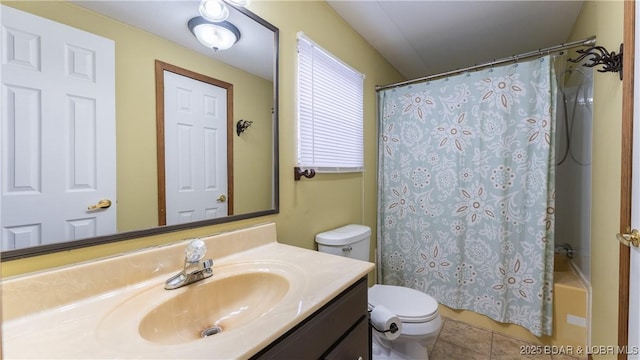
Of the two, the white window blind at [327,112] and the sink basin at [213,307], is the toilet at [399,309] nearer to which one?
the white window blind at [327,112]

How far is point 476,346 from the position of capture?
164cm

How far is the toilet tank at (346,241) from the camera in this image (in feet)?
4.86

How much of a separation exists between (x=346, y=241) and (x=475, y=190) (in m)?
0.99

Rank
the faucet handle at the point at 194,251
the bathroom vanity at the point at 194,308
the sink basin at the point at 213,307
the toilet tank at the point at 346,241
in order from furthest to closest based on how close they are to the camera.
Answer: the toilet tank at the point at 346,241 < the faucet handle at the point at 194,251 < the sink basin at the point at 213,307 < the bathroom vanity at the point at 194,308

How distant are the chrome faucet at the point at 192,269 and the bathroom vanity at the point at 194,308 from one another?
0.07 feet

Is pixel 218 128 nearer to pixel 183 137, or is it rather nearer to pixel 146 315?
pixel 183 137

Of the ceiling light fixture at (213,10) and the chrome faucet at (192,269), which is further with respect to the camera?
the ceiling light fixture at (213,10)

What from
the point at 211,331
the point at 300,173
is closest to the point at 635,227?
the point at 300,173

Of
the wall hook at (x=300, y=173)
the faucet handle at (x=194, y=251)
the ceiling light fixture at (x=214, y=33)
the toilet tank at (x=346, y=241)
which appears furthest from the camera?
the toilet tank at (x=346, y=241)

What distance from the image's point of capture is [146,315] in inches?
25.1

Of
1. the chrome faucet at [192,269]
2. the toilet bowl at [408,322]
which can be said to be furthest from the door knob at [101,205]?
the toilet bowl at [408,322]

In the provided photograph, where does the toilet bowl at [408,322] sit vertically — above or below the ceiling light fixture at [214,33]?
below

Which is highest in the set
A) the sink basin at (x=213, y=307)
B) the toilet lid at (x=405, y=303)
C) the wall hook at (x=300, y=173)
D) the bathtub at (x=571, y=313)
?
the wall hook at (x=300, y=173)

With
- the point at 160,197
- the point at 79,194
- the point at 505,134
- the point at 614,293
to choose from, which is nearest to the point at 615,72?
the point at 505,134
